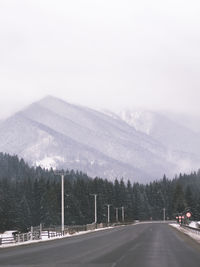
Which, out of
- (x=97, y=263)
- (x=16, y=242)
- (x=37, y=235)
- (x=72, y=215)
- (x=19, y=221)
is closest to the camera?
(x=97, y=263)

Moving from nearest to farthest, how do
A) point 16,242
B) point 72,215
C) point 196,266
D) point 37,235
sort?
point 196,266
point 16,242
point 37,235
point 72,215

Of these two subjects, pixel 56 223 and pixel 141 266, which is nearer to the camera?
pixel 141 266

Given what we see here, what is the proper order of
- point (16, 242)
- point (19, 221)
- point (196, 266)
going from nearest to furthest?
point (196, 266), point (16, 242), point (19, 221)

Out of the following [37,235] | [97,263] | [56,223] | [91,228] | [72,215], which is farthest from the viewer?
[72,215]

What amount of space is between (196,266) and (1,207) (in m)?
101

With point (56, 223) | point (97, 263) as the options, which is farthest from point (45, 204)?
point (97, 263)

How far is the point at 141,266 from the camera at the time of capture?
81.4 ft

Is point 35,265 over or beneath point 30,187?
beneath

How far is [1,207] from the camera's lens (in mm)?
121125

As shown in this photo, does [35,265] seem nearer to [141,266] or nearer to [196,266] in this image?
[141,266]

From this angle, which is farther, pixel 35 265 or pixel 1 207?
pixel 1 207

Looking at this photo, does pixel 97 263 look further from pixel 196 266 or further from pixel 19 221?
pixel 19 221

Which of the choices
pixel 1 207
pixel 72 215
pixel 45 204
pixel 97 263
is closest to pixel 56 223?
pixel 45 204

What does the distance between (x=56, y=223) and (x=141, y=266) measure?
15626 cm
